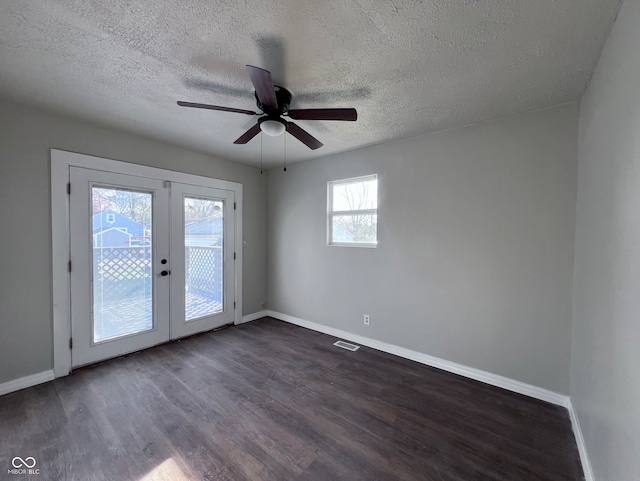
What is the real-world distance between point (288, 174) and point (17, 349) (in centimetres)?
353

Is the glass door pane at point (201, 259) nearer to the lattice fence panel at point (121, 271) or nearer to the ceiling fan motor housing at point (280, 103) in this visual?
the lattice fence panel at point (121, 271)

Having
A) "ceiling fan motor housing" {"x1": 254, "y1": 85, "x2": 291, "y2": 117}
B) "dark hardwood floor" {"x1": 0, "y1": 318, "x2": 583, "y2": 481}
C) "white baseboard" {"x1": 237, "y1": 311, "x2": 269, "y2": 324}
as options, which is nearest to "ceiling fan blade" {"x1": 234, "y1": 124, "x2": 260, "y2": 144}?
"ceiling fan motor housing" {"x1": 254, "y1": 85, "x2": 291, "y2": 117}

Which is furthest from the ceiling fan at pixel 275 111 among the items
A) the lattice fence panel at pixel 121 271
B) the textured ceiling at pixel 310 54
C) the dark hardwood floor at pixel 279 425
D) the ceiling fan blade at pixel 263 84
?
the dark hardwood floor at pixel 279 425

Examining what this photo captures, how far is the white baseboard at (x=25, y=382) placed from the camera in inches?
86.0

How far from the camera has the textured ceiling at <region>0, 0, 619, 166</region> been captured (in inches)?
50.1

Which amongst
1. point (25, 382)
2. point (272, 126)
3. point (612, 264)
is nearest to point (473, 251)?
point (612, 264)

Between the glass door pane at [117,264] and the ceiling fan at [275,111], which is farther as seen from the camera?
the glass door pane at [117,264]

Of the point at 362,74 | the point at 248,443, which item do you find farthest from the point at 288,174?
the point at 248,443

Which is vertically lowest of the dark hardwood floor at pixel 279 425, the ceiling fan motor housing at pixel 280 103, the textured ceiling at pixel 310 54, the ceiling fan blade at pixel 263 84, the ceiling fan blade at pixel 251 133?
the dark hardwood floor at pixel 279 425

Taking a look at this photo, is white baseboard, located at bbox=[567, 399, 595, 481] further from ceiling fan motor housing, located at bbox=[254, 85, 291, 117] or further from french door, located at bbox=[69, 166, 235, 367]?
french door, located at bbox=[69, 166, 235, 367]

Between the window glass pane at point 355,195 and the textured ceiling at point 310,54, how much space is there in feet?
3.26

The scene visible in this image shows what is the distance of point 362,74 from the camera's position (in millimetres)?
1767

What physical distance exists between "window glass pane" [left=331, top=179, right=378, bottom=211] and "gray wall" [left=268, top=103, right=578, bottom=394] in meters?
0.14

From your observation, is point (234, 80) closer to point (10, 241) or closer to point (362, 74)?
point (362, 74)
